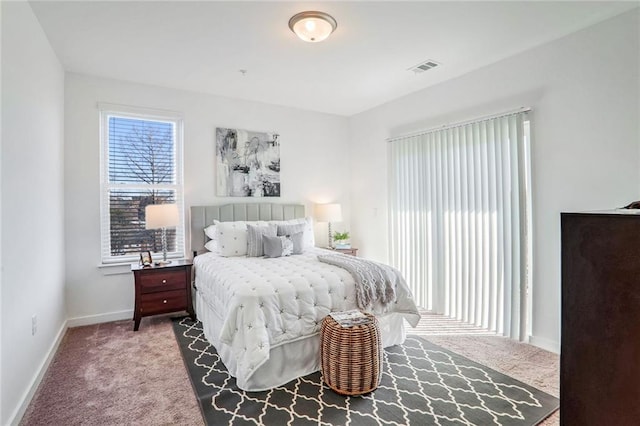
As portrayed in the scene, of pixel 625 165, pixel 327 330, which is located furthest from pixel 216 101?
pixel 625 165

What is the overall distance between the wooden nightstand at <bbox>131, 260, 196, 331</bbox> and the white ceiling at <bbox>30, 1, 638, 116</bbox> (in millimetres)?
2079

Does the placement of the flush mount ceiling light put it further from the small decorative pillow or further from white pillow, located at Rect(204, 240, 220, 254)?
white pillow, located at Rect(204, 240, 220, 254)

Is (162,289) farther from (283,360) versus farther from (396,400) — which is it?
(396,400)

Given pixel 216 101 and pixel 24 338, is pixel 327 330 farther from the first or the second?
pixel 216 101

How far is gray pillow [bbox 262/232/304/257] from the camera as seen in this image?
343cm

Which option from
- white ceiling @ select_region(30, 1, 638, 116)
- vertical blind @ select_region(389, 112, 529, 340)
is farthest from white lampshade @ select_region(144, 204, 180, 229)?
vertical blind @ select_region(389, 112, 529, 340)

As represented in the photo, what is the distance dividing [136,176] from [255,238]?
5.26ft

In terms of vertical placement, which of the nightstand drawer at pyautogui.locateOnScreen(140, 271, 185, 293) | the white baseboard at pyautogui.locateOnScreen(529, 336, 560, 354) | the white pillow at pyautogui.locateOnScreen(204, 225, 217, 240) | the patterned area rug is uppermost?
the white pillow at pyautogui.locateOnScreen(204, 225, 217, 240)

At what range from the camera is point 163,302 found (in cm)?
338

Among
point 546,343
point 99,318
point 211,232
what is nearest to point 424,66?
point 546,343

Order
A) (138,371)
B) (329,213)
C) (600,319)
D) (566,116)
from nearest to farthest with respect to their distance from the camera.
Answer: (600,319)
(138,371)
(566,116)
(329,213)

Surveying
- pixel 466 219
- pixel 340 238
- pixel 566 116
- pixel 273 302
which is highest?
pixel 566 116

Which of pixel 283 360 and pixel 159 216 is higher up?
pixel 159 216

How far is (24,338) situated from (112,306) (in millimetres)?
1535
